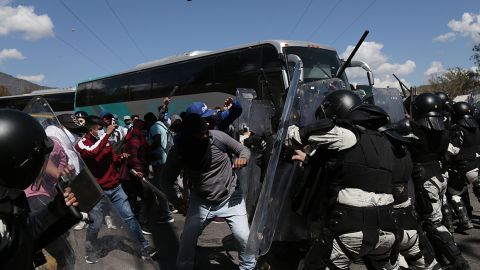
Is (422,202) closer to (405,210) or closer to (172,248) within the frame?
(405,210)

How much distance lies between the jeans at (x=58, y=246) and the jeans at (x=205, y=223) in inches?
67.9

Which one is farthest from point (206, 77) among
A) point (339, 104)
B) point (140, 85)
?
point (339, 104)

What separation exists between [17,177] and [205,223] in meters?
2.27

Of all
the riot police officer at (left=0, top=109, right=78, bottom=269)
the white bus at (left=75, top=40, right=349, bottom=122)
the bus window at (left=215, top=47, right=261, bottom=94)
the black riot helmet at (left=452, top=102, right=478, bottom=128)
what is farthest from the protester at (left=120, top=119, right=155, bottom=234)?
the bus window at (left=215, top=47, right=261, bottom=94)

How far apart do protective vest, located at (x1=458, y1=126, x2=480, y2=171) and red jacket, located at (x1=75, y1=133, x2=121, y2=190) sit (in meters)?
4.23

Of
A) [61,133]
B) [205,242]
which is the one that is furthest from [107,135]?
[61,133]

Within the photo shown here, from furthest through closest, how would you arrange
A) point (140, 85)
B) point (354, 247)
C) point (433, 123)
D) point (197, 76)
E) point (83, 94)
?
point (83, 94) < point (140, 85) < point (197, 76) < point (433, 123) < point (354, 247)

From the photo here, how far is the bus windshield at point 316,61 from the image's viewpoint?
32.8 ft

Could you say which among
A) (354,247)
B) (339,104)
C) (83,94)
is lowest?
(83,94)

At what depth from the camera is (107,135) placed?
4.50 m

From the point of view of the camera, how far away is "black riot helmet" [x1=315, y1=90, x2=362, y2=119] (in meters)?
3.18

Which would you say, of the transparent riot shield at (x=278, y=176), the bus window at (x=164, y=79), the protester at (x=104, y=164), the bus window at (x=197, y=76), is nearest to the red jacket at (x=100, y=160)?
the protester at (x=104, y=164)

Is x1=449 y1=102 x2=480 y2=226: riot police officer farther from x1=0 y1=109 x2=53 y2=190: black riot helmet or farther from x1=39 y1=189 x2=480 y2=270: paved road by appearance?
x1=0 y1=109 x2=53 y2=190: black riot helmet

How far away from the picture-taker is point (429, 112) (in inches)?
165
